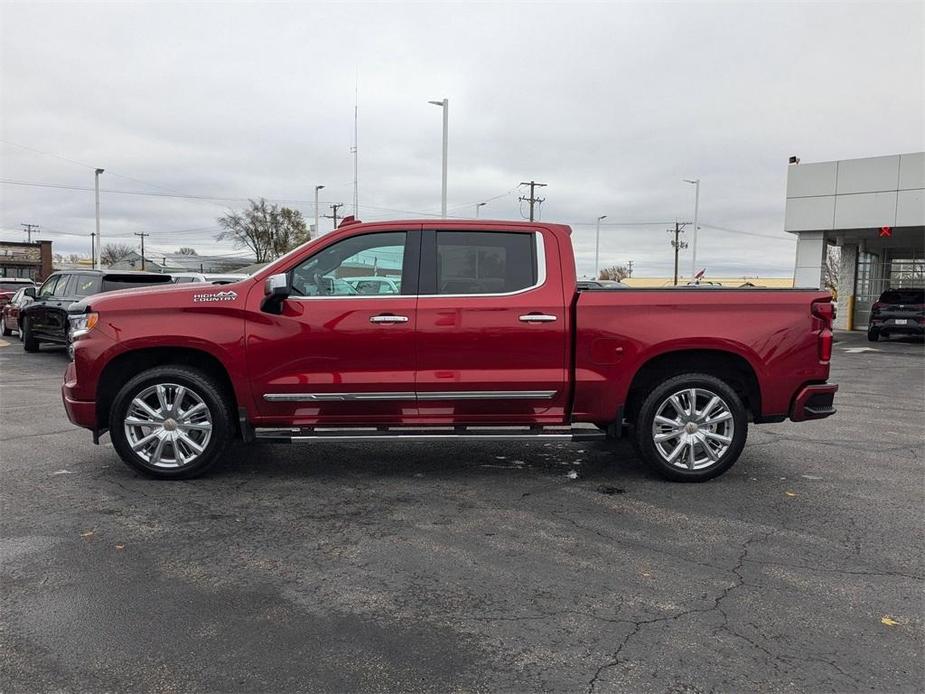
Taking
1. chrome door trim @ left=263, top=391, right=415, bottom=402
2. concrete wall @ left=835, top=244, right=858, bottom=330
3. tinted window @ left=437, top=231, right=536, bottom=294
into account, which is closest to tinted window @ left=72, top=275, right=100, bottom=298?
chrome door trim @ left=263, top=391, right=415, bottom=402

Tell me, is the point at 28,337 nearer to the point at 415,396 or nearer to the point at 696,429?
the point at 415,396

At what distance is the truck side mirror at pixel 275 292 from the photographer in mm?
5074

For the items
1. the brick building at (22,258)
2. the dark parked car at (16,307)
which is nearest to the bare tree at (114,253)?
the brick building at (22,258)

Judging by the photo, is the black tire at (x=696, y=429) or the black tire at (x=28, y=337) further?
the black tire at (x=28, y=337)

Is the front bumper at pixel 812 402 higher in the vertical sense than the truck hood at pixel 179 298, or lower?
lower

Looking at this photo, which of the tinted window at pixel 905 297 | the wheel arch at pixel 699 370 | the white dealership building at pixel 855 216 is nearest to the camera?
the wheel arch at pixel 699 370

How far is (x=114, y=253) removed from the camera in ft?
351

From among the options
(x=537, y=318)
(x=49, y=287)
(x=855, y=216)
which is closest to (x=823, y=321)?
(x=537, y=318)

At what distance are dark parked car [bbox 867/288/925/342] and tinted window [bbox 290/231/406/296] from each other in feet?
67.9

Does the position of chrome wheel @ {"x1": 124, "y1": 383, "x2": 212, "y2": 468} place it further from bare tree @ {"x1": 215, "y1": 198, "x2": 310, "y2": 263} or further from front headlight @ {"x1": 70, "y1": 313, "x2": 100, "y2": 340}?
bare tree @ {"x1": 215, "y1": 198, "x2": 310, "y2": 263}

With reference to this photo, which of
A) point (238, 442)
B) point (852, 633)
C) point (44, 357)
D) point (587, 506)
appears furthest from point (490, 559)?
point (44, 357)

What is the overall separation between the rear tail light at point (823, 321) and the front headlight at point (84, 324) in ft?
18.2

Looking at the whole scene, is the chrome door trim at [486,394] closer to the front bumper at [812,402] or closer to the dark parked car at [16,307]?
the front bumper at [812,402]

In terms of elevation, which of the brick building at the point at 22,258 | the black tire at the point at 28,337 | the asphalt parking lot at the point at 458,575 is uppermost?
the brick building at the point at 22,258
